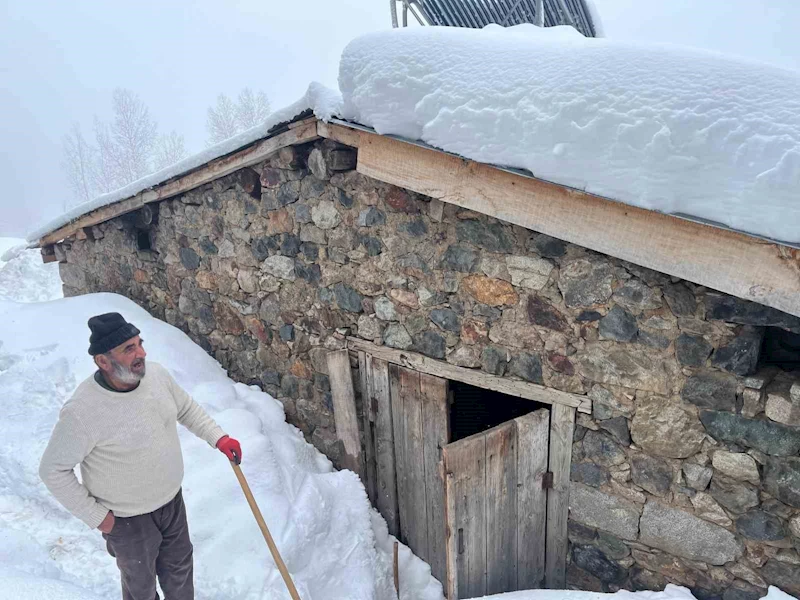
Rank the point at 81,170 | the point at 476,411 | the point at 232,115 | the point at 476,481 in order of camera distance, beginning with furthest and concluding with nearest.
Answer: the point at 81,170, the point at 232,115, the point at 476,411, the point at 476,481

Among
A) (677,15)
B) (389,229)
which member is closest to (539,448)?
(389,229)

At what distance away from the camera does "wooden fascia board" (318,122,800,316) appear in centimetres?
179

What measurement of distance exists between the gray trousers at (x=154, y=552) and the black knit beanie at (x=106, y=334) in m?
0.80

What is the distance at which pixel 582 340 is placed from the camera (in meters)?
2.50

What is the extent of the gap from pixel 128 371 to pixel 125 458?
381 millimetres

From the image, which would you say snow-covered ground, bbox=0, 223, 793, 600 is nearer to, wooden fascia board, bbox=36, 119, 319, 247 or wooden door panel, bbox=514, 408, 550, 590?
wooden door panel, bbox=514, 408, 550, 590

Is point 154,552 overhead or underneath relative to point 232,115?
overhead

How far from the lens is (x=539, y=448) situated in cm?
281

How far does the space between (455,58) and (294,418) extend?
9.46ft

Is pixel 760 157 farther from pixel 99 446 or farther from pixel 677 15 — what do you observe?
pixel 677 15

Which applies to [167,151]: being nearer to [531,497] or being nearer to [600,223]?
[531,497]

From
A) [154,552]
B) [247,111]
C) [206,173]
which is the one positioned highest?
[206,173]

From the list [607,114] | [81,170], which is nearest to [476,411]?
[607,114]

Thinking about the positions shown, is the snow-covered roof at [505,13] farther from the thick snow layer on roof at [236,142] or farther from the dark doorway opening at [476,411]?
the dark doorway opening at [476,411]
